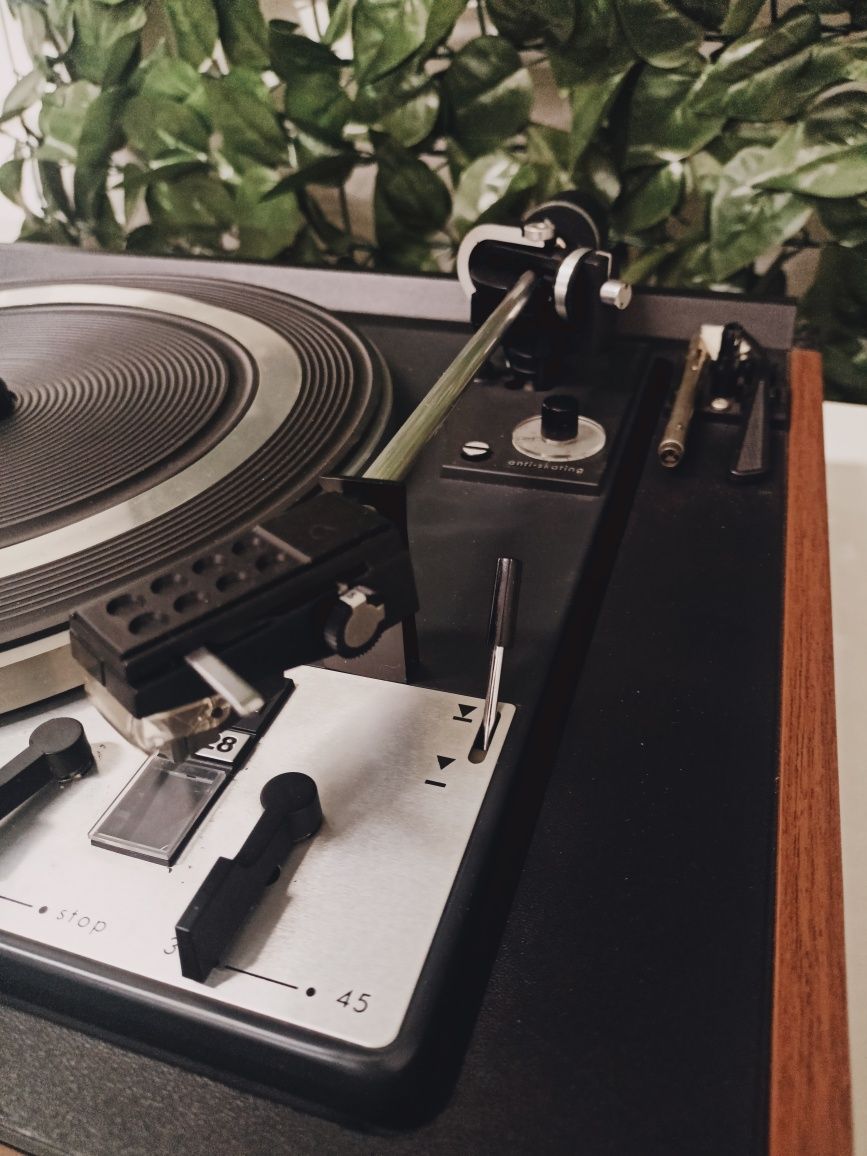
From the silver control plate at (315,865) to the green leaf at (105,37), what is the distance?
1.02 m

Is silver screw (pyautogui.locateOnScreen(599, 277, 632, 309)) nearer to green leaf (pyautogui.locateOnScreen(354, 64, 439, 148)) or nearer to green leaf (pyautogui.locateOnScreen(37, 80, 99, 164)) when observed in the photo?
green leaf (pyautogui.locateOnScreen(354, 64, 439, 148))

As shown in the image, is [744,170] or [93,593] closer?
[93,593]

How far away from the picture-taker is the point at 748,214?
3.34ft

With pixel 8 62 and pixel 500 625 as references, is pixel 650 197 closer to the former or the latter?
pixel 500 625

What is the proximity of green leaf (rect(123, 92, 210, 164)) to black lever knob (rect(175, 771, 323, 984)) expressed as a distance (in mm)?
1017

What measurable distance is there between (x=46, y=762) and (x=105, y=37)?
1.09 metres

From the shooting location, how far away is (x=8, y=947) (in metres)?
0.43

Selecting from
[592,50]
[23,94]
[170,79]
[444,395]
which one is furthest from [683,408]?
[23,94]

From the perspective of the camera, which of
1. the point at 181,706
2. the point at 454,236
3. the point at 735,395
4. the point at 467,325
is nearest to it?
the point at 181,706

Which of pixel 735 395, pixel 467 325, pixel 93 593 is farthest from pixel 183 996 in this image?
pixel 467 325

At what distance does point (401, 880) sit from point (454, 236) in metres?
0.93

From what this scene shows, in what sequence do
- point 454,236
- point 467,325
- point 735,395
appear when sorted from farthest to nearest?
point 454,236 → point 467,325 → point 735,395

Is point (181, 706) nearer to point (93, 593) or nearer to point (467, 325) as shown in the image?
point (93, 593)

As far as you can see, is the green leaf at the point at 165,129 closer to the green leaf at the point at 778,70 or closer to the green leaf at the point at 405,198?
the green leaf at the point at 405,198
